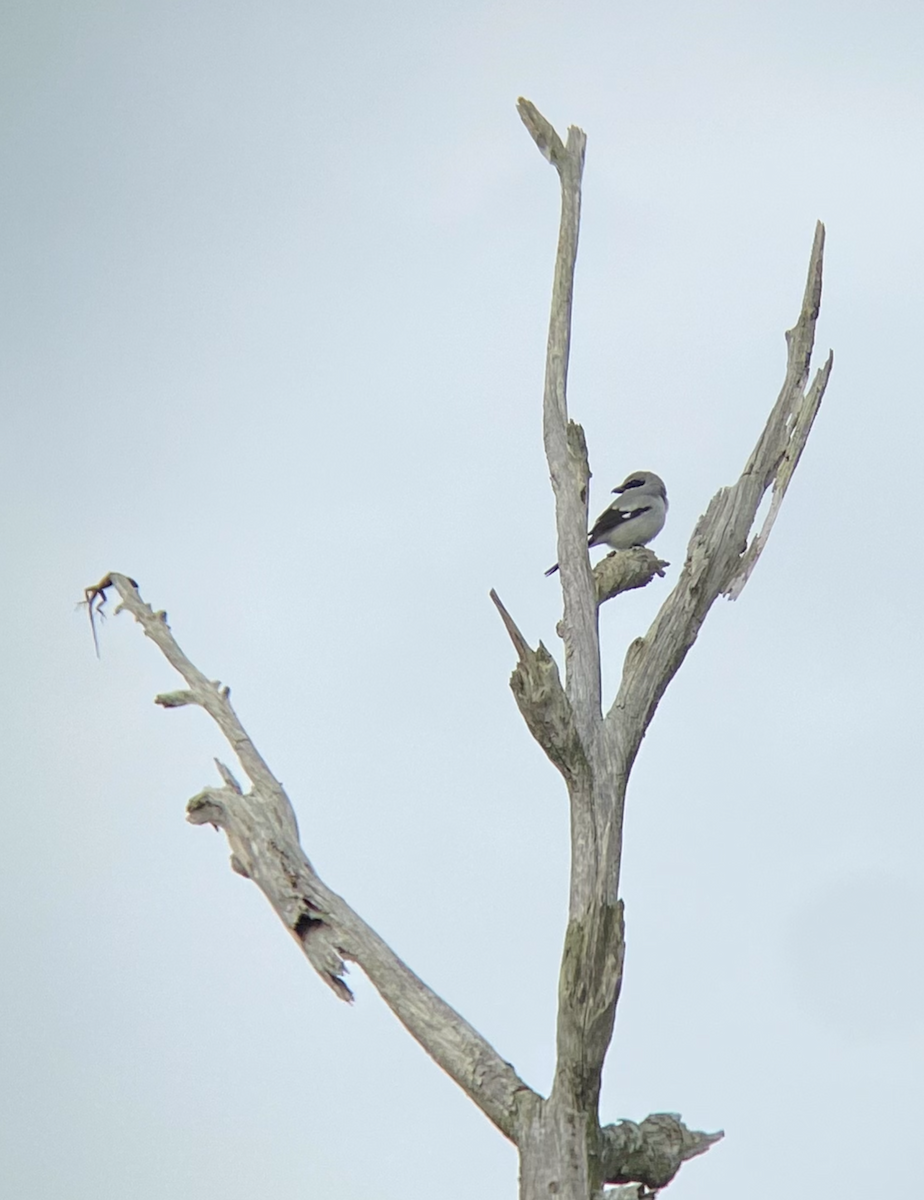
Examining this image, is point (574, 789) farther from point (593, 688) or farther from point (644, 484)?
point (644, 484)

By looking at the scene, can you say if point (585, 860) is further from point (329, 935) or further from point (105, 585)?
point (105, 585)

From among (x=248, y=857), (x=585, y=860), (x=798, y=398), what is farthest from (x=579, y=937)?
(x=798, y=398)

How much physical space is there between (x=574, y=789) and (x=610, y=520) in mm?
4438

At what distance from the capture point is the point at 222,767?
7676mm

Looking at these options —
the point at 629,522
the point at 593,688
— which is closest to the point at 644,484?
the point at 629,522

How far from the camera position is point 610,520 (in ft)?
37.7

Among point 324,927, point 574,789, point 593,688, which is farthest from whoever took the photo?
point 593,688

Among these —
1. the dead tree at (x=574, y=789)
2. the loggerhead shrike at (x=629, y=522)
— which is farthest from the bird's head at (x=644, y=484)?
the dead tree at (x=574, y=789)

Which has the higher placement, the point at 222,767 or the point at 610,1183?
the point at 222,767

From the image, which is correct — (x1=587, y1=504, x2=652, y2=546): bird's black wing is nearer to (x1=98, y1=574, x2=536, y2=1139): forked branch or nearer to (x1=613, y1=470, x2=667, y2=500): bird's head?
A: (x1=613, y1=470, x2=667, y2=500): bird's head

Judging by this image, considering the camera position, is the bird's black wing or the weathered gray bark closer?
the weathered gray bark

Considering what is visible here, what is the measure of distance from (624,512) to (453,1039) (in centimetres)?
560

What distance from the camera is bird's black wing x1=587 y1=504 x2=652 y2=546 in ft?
37.6

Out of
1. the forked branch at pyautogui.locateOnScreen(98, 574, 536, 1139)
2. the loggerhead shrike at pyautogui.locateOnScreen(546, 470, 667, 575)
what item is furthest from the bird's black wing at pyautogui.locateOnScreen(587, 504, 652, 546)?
the forked branch at pyautogui.locateOnScreen(98, 574, 536, 1139)
